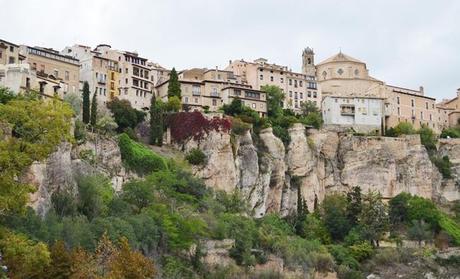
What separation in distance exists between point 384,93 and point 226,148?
86.3 feet

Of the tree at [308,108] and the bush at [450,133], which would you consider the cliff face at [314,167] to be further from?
the tree at [308,108]

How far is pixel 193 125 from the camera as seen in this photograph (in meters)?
67.6

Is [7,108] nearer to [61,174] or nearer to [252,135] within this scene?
[61,174]

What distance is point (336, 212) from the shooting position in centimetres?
7025

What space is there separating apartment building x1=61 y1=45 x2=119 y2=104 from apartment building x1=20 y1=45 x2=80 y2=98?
3.84 ft

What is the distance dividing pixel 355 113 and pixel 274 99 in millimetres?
8593

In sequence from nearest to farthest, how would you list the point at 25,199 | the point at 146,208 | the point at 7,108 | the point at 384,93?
the point at 25,199 < the point at 7,108 < the point at 146,208 < the point at 384,93

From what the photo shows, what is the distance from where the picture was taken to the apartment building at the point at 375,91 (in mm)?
87375

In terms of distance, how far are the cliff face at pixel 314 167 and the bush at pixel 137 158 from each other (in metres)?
5.41

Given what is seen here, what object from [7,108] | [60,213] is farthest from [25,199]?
[60,213]

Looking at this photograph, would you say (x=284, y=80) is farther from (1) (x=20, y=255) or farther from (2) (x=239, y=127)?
(1) (x=20, y=255)

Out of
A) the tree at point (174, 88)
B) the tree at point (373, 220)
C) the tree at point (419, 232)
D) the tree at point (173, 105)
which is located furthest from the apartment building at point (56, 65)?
the tree at point (419, 232)

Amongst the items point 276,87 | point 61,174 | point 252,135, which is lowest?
point 61,174

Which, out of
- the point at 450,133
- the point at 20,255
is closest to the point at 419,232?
the point at 450,133
